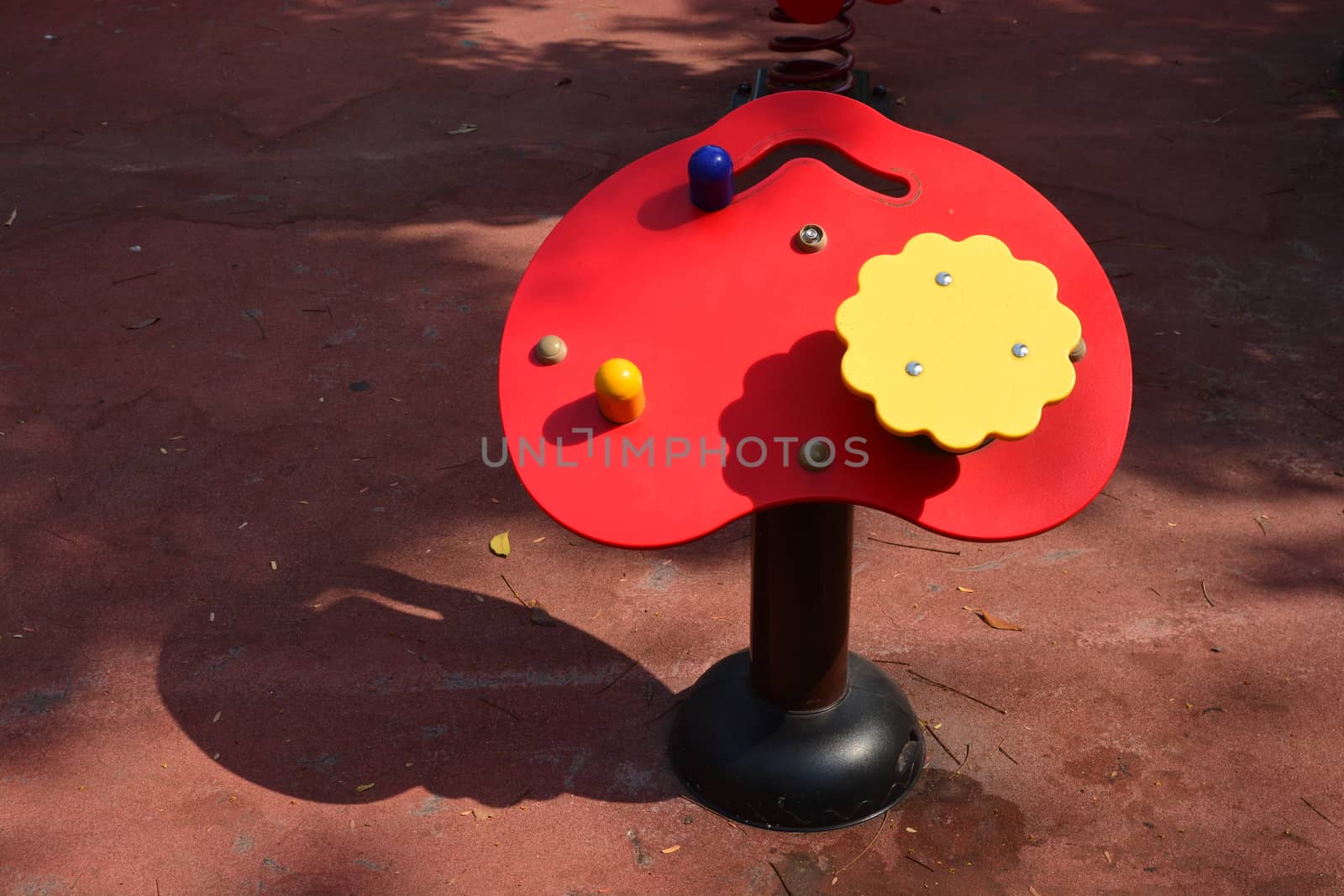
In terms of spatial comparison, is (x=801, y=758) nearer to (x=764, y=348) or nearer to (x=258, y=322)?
(x=764, y=348)

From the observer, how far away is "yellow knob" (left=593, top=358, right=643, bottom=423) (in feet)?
6.67

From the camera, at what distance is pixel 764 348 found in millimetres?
2189

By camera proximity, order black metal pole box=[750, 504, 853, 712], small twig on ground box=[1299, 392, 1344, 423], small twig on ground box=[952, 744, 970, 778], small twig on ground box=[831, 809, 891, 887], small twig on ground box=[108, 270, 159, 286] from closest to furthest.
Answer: black metal pole box=[750, 504, 853, 712] < small twig on ground box=[831, 809, 891, 887] < small twig on ground box=[952, 744, 970, 778] < small twig on ground box=[1299, 392, 1344, 423] < small twig on ground box=[108, 270, 159, 286]

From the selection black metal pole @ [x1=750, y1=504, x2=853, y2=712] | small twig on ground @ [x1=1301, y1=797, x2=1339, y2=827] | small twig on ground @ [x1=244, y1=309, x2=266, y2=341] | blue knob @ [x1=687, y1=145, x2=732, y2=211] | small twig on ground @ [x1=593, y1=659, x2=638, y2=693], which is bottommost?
small twig on ground @ [x1=593, y1=659, x2=638, y2=693]

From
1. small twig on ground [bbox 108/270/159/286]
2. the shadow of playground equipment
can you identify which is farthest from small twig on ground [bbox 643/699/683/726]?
small twig on ground [bbox 108/270/159/286]

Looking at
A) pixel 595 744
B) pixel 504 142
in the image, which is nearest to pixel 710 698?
pixel 595 744

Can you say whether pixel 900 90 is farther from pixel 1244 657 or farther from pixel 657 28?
pixel 1244 657

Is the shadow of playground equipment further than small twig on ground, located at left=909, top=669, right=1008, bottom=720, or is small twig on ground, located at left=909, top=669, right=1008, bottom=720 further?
small twig on ground, located at left=909, top=669, right=1008, bottom=720

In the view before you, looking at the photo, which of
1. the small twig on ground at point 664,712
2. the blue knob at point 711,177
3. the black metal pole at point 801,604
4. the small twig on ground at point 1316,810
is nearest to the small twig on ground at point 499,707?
the small twig on ground at point 664,712

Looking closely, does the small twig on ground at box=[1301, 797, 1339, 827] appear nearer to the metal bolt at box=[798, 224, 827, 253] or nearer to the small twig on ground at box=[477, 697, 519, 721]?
the metal bolt at box=[798, 224, 827, 253]

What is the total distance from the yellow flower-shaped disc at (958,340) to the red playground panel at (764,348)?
0.12m

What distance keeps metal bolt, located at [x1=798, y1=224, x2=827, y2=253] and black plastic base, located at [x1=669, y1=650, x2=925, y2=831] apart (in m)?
1.04

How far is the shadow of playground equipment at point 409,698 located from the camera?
111 inches

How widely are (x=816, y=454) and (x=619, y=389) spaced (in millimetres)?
356
